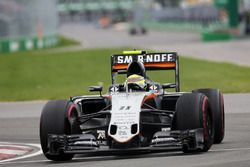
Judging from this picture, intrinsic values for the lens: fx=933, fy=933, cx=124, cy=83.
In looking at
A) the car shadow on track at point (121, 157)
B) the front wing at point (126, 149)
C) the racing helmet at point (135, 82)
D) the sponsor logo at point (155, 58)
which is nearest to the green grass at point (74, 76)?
the sponsor logo at point (155, 58)

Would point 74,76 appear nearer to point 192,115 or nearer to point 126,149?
point 192,115

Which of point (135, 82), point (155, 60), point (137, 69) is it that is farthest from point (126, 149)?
point (155, 60)

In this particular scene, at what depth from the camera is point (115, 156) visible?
13.1m

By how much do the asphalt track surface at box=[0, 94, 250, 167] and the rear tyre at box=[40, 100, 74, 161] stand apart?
6.0 inches

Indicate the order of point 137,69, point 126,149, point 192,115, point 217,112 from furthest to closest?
point 137,69 → point 217,112 → point 192,115 → point 126,149

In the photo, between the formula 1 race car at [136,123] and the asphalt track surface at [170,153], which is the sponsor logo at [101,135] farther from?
the asphalt track surface at [170,153]

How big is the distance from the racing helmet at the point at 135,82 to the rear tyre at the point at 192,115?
1.01m

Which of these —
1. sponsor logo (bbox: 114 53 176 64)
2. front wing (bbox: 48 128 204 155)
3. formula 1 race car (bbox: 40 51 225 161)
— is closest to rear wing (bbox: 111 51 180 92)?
sponsor logo (bbox: 114 53 176 64)

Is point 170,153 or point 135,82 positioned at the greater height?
point 135,82

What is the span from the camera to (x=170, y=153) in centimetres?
1282

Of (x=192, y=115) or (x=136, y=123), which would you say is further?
(x=192, y=115)

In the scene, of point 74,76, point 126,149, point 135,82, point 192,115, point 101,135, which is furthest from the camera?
point 74,76

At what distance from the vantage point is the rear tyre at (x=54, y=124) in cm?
1267

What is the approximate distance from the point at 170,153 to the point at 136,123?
88 cm
